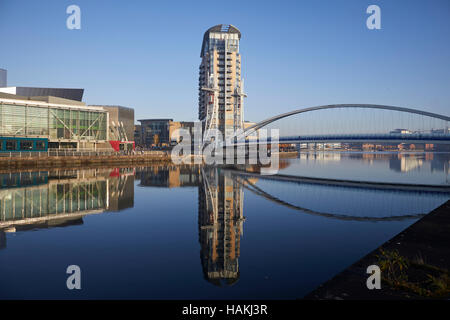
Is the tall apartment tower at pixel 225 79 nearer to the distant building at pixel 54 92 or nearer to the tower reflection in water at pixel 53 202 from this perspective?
the distant building at pixel 54 92

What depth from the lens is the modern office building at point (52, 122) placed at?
60594 mm

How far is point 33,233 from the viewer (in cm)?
1476

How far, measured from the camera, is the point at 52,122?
2638 inches

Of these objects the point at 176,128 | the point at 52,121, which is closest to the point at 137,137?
the point at 176,128

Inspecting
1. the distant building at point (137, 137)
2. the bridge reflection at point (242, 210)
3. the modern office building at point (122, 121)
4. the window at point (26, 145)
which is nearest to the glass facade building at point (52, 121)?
the window at point (26, 145)

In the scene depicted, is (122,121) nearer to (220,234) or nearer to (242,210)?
(242,210)

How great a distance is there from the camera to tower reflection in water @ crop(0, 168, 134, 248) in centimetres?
1698

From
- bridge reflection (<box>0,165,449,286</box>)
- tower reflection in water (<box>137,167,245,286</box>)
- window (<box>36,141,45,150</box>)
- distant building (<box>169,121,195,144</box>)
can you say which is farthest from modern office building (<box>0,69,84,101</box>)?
tower reflection in water (<box>137,167,245,286</box>)

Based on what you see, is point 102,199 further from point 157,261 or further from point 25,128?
point 25,128

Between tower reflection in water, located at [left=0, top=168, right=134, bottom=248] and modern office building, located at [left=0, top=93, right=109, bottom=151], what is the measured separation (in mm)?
35333

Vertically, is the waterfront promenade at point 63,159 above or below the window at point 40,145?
below
